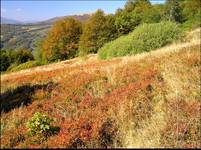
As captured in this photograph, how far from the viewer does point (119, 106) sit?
811cm

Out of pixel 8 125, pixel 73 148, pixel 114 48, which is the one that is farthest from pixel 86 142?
pixel 114 48

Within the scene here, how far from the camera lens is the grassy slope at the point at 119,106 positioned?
6520mm

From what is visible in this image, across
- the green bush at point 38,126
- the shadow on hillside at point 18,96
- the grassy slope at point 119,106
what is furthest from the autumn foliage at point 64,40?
the green bush at point 38,126

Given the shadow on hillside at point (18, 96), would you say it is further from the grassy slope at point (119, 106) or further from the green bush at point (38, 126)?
the green bush at point (38, 126)

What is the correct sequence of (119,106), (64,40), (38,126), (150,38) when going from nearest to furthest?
(38,126) < (119,106) < (150,38) < (64,40)

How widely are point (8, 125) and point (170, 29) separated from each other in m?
19.8

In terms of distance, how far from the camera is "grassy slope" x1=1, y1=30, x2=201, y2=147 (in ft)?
21.4

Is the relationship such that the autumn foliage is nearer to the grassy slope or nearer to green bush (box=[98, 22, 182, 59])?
green bush (box=[98, 22, 182, 59])

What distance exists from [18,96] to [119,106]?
4.35 metres

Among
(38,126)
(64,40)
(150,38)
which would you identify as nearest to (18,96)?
(38,126)

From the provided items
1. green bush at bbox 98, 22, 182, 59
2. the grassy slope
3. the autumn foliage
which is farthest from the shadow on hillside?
the autumn foliage

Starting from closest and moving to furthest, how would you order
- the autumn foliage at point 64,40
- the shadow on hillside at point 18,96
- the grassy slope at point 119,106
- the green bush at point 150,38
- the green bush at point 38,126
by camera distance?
the grassy slope at point 119,106
the green bush at point 38,126
the shadow on hillside at point 18,96
the green bush at point 150,38
the autumn foliage at point 64,40

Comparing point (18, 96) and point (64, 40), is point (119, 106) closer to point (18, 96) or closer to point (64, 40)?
point (18, 96)

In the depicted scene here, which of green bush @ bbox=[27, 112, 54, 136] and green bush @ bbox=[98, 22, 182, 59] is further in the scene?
green bush @ bbox=[98, 22, 182, 59]
